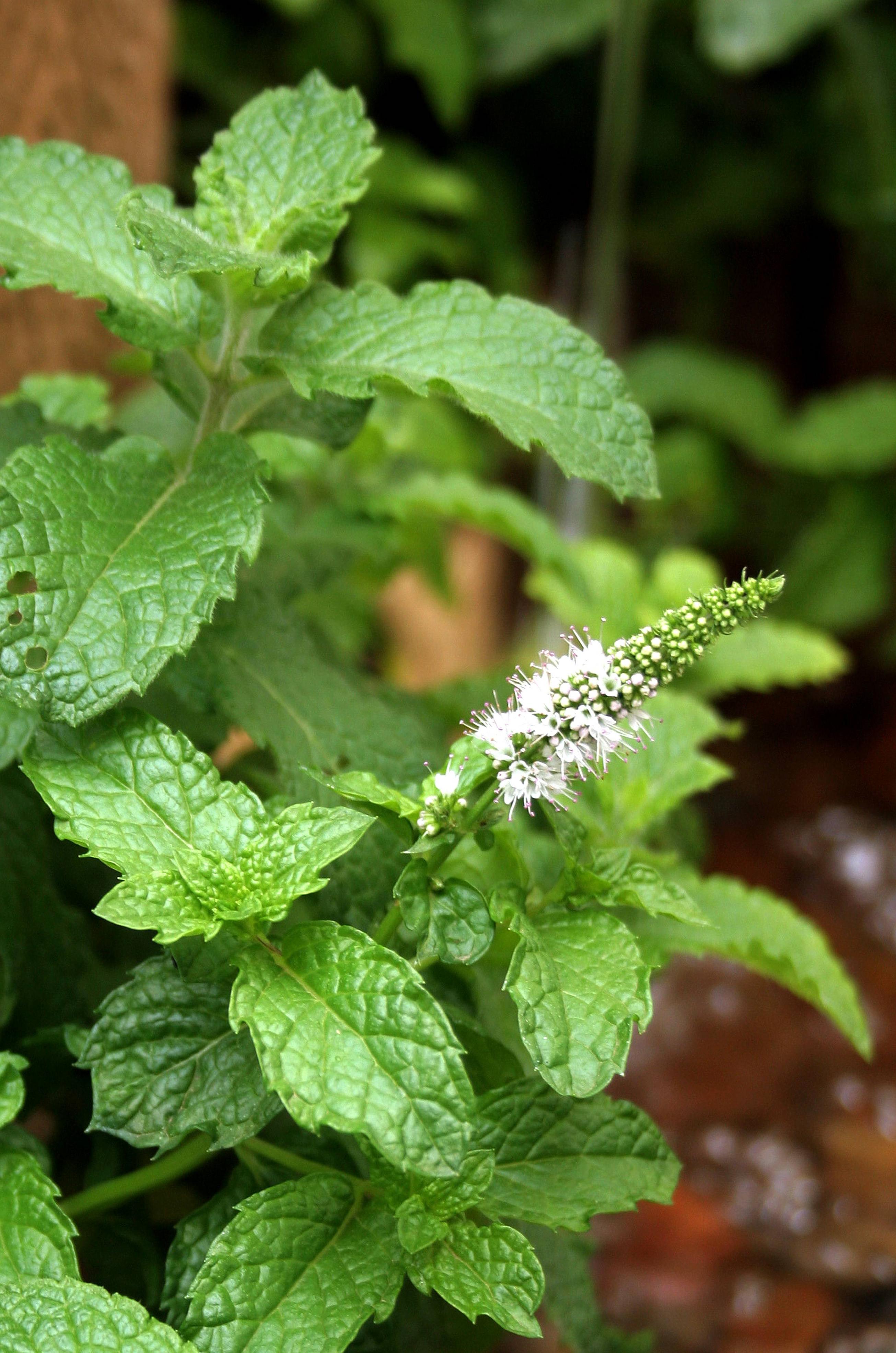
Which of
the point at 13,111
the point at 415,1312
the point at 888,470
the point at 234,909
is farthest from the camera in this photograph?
the point at 888,470

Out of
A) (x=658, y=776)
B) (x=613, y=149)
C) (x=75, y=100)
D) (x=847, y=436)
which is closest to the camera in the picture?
(x=658, y=776)

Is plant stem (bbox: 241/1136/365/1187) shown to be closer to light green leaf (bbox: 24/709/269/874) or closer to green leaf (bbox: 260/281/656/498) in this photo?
light green leaf (bbox: 24/709/269/874)

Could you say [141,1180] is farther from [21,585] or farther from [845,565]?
[845,565]

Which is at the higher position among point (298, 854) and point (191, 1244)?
point (298, 854)

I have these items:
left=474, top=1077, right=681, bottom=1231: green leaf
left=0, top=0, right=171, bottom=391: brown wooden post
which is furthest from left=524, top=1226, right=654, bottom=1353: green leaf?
left=0, top=0, right=171, bottom=391: brown wooden post

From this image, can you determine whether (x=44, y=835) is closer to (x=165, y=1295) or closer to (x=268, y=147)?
(x=165, y=1295)

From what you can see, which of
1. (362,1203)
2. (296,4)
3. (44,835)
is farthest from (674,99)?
(362,1203)

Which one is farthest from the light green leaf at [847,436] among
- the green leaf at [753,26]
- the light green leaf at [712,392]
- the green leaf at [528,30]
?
the green leaf at [528,30]

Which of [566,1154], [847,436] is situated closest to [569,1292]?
[566,1154]
